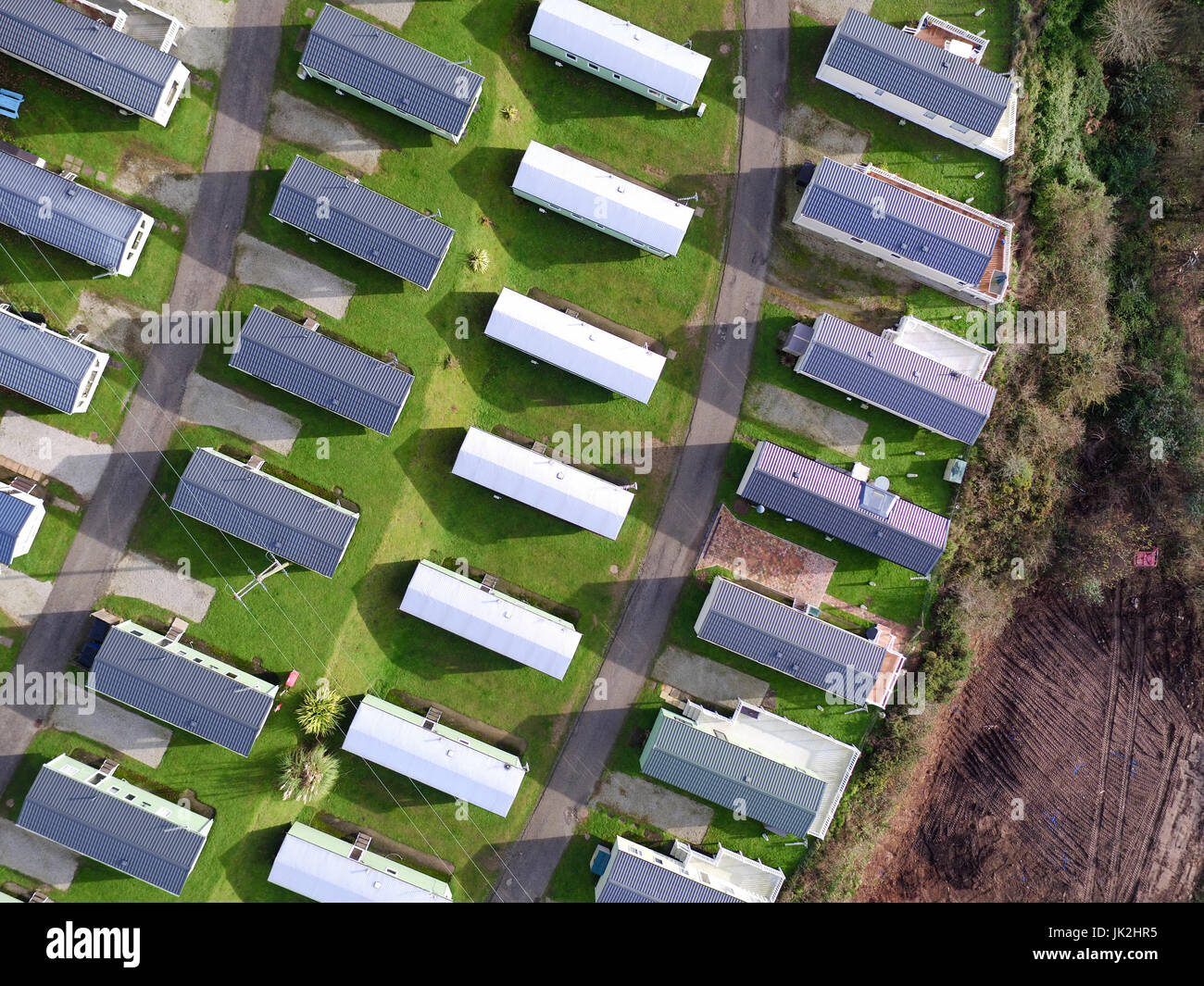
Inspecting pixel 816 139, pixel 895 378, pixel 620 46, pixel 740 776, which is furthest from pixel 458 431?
pixel 816 139

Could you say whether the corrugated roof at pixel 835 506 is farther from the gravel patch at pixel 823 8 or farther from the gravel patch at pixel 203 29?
the gravel patch at pixel 203 29

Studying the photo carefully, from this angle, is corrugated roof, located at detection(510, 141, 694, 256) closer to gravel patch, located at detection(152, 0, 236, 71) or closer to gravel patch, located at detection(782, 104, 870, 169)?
gravel patch, located at detection(782, 104, 870, 169)

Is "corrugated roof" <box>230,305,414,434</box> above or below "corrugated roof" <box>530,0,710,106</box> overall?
below

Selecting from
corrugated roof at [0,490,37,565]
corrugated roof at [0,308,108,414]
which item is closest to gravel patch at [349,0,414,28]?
corrugated roof at [0,308,108,414]

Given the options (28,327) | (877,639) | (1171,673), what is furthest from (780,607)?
(28,327)

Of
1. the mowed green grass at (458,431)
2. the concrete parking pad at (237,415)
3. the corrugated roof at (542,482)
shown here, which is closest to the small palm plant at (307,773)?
the mowed green grass at (458,431)

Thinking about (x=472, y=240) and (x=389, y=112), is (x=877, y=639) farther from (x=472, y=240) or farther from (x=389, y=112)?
(x=389, y=112)
